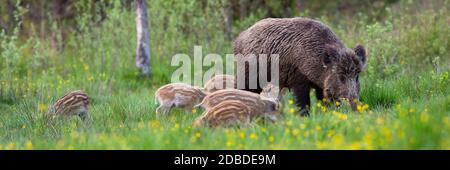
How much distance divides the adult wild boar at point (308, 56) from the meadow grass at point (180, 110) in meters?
0.27

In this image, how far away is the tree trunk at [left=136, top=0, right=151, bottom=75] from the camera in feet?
42.4

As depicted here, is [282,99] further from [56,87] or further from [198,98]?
[56,87]

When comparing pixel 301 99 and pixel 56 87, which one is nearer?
pixel 301 99

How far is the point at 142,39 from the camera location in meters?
13.1

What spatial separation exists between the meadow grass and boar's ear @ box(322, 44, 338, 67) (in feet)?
1.89

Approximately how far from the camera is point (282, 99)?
9.57m

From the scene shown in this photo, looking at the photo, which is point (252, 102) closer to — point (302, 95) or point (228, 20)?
point (302, 95)

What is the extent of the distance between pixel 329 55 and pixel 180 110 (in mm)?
2319

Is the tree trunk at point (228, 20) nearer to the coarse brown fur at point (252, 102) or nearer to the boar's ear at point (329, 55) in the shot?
the boar's ear at point (329, 55)

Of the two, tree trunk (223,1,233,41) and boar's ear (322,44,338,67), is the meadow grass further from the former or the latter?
boar's ear (322,44,338,67)
